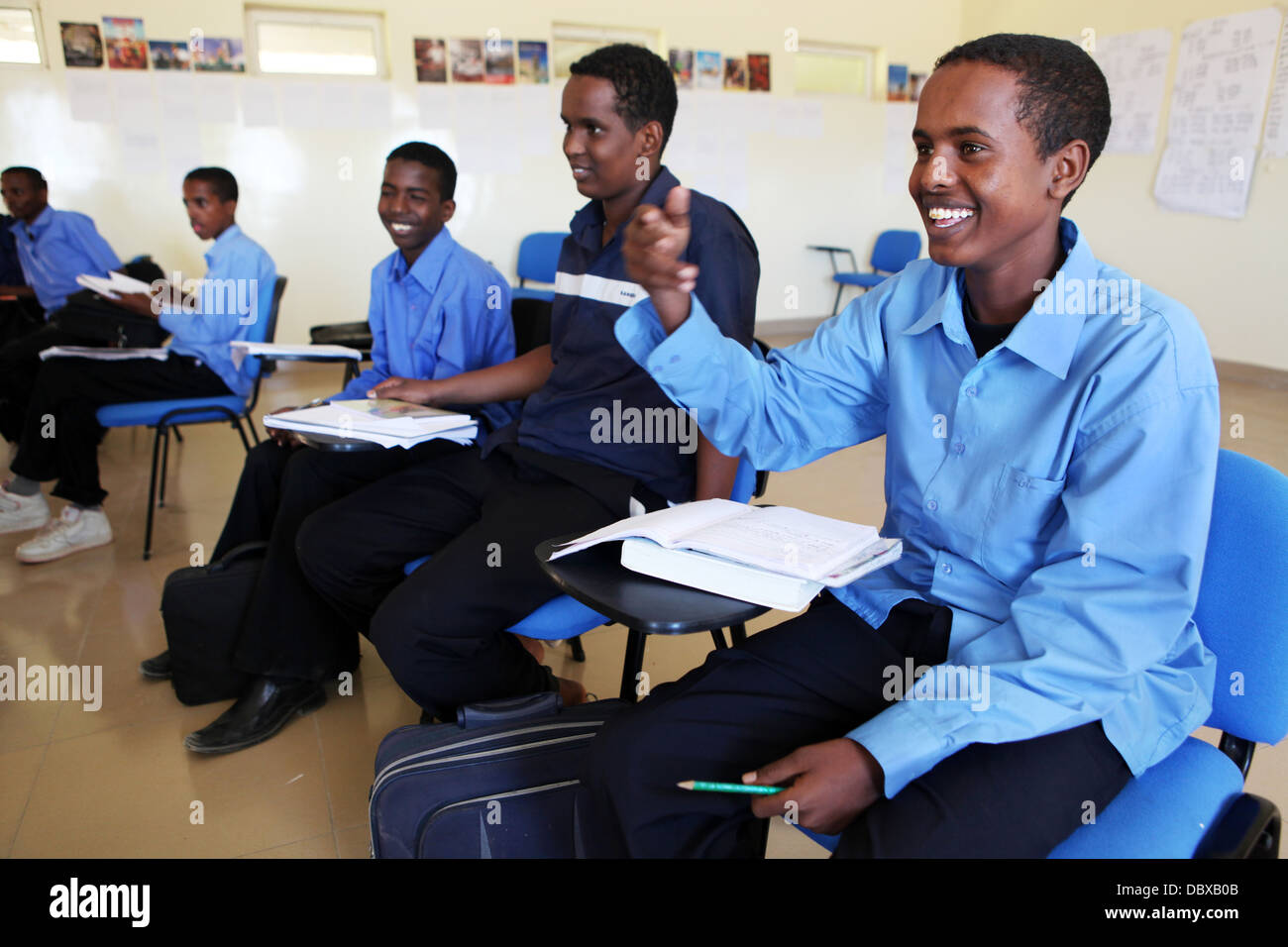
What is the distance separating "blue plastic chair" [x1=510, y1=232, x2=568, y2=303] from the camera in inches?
227

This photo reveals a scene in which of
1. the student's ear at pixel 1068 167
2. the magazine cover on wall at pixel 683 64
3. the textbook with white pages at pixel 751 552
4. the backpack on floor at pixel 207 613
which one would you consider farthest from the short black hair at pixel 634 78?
the magazine cover on wall at pixel 683 64

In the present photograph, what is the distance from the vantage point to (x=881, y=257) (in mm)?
7125

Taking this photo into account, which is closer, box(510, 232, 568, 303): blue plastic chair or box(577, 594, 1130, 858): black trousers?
box(577, 594, 1130, 858): black trousers

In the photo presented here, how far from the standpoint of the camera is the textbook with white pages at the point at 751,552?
90cm

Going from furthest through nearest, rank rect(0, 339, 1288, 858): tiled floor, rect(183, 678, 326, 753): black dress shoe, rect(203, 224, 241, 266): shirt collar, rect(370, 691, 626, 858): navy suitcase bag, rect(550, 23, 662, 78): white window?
rect(550, 23, 662, 78): white window < rect(203, 224, 241, 266): shirt collar < rect(183, 678, 326, 753): black dress shoe < rect(0, 339, 1288, 858): tiled floor < rect(370, 691, 626, 858): navy suitcase bag

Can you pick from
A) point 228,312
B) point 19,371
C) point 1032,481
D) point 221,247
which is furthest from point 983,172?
point 19,371

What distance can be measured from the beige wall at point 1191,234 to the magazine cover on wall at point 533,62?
144 inches

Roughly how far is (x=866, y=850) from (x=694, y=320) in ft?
2.17

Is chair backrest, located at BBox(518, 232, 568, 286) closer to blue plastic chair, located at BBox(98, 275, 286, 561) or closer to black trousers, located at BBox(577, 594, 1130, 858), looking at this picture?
blue plastic chair, located at BBox(98, 275, 286, 561)

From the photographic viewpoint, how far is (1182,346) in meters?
0.94

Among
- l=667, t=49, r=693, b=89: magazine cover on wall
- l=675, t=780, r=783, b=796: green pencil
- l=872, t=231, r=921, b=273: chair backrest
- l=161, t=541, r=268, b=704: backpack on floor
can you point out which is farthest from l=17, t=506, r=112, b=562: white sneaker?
l=872, t=231, r=921, b=273: chair backrest

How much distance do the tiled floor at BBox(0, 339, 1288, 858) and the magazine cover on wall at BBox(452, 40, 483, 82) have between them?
381 cm

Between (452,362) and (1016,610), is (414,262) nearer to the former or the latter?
(452,362)

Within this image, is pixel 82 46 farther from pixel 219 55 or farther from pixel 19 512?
pixel 19 512
